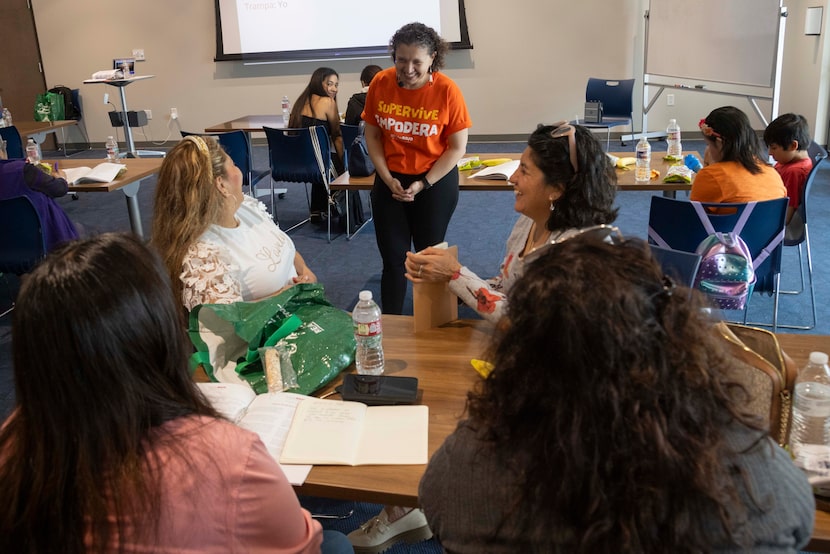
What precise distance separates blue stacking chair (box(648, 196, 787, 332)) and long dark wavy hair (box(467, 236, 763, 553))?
203 centimetres

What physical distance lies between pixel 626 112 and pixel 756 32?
4.21ft

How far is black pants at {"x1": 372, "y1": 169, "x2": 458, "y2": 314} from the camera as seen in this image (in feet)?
10.5

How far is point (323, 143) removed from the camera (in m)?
4.97

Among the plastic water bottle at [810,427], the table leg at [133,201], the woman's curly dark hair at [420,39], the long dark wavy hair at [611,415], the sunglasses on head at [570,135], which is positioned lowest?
the table leg at [133,201]

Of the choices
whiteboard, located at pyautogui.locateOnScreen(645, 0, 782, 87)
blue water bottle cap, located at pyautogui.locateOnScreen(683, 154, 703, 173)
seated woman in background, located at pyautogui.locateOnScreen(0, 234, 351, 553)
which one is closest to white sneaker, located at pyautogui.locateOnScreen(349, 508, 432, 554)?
seated woman in background, located at pyautogui.locateOnScreen(0, 234, 351, 553)

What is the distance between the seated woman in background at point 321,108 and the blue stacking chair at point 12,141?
Answer: 2273 mm

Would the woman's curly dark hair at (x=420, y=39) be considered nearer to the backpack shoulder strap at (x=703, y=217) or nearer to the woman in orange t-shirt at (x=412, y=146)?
the woman in orange t-shirt at (x=412, y=146)

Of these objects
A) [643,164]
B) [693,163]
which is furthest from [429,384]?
[693,163]

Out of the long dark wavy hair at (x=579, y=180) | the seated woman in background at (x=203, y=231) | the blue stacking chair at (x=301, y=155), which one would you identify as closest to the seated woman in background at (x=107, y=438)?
the seated woman in background at (x=203, y=231)

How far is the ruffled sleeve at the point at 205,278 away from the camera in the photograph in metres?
1.98

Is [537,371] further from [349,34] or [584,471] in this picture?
[349,34]

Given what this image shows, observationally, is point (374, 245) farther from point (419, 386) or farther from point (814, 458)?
point (814, 458)

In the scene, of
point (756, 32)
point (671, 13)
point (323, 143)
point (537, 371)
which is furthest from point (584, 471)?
point (671, 13)

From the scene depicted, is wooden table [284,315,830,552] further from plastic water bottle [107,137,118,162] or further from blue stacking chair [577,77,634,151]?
blue stacking chair [577,77,634,151]
